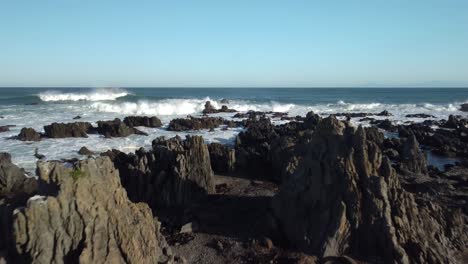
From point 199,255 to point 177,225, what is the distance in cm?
235

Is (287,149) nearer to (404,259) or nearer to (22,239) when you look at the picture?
(404,259)

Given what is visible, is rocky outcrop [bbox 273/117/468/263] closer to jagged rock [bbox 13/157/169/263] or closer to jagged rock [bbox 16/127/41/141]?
jagged rock [bbox 13/157/169/263]

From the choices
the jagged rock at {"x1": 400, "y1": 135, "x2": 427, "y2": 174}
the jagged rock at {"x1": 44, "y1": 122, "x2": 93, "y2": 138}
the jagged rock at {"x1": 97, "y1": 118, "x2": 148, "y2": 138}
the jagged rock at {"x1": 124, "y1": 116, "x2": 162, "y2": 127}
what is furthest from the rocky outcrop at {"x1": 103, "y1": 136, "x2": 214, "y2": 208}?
the jagged rock at {"x1": 124, "y1": 116, "x2": 162, "y2": 127}

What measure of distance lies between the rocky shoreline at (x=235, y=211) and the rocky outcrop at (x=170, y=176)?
43 millimetres

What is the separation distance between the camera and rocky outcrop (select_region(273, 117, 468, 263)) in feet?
39.0

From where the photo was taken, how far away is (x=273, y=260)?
12086 mm

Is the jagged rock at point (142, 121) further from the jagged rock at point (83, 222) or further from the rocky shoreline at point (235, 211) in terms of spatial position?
the jagged rock at point (83, 222)

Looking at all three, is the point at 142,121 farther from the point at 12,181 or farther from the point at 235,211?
the point at 235,211

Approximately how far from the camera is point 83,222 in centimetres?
1024

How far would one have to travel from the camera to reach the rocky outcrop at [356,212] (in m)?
11.9

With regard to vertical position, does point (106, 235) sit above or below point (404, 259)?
above

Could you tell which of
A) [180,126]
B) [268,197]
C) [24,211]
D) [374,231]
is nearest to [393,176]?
[374,231]

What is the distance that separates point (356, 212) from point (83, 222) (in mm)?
6938

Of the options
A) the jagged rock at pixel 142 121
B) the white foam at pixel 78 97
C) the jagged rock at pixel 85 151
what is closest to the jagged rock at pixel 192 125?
the jagged rock at pixel 142 121
